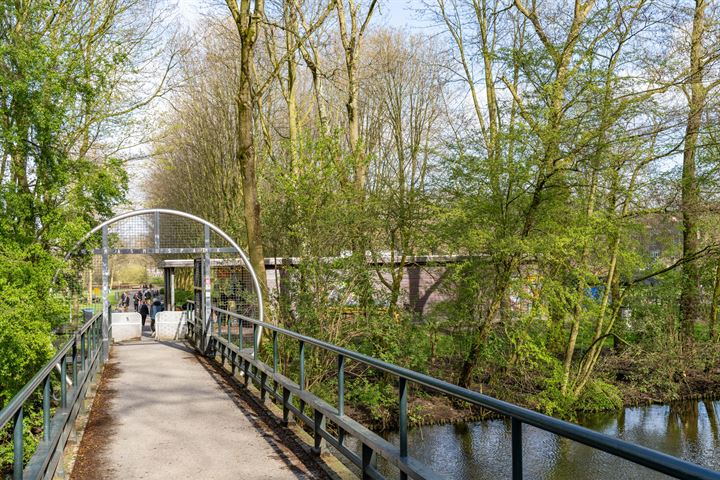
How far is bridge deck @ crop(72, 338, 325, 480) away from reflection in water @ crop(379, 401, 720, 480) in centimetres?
268

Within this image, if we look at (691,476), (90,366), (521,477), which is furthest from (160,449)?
(691,476)

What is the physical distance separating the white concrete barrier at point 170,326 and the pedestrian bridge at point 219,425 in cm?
717

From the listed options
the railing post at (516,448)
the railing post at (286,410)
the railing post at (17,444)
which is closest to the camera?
the railing post at (516,448)

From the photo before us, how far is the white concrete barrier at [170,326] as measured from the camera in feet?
67.9

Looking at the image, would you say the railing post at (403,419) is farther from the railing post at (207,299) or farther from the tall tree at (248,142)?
the tall tree at (248,142)

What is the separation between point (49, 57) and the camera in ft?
41.3

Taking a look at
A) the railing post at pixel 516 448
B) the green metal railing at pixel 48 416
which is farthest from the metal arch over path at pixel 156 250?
the railing post at pixel 516 448

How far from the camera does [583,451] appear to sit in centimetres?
739

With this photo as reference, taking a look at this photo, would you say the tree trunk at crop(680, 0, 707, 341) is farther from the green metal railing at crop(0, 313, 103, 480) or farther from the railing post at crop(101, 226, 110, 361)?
the green metal railing at crop(0, 313, 103, 480)

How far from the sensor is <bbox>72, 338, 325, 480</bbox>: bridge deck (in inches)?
242

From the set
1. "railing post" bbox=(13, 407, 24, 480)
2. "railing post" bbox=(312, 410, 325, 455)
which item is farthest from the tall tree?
"railing post" bbox=(13, 407, 24, 480)

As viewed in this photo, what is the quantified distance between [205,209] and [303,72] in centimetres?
832

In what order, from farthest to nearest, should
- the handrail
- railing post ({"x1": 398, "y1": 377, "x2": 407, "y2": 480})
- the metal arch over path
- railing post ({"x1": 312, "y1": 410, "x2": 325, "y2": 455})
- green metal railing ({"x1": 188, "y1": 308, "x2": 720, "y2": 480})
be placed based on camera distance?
1. the metal arch over path
2. railing post ({"x1": 312, "y1": 410, "x2": 325, "y2": 455})
3. railing post ({"x1": 398, "y1": 377, "x2": 407, "y2": 480})
4. the handrail
5. green metal railing ({"x1": 188, "y1": 308, "x2": 720, "y2": 480})

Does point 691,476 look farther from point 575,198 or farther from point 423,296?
point 423,296
